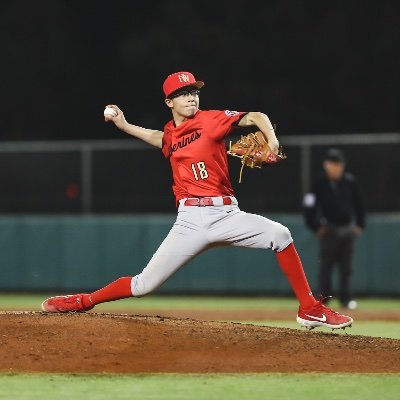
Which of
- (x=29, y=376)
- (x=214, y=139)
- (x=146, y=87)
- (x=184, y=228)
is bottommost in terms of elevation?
(x=29, y=376)

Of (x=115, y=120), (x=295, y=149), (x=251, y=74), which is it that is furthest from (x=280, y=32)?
(x=115, y=120)

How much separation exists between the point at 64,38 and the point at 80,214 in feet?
52.0

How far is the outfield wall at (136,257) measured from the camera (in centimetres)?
1347

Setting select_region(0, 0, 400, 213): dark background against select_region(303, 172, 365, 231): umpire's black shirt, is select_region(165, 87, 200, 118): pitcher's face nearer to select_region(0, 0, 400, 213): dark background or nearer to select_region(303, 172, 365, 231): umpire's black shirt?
select_region(303, 172, 365, 231): umpire's black shirt

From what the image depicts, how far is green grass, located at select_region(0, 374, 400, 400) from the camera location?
5.23 meters

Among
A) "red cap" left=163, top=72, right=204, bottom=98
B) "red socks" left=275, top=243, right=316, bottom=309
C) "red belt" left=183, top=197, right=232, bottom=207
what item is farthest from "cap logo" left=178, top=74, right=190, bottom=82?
"red socks" left=275, top=243, right=316, bottom=309

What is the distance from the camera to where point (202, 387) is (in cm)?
547

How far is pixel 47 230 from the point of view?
14.4 meters

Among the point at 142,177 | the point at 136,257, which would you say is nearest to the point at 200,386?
the point at 136,257

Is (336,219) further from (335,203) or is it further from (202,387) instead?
(202,387)

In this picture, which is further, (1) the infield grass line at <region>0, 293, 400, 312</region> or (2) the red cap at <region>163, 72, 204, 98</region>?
(1) the infield grass line at <region>0, 293, 400, 312</region>

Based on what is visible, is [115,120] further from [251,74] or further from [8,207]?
[251,74]

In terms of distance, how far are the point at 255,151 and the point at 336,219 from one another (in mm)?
5421

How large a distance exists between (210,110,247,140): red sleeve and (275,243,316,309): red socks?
0.81 metres
